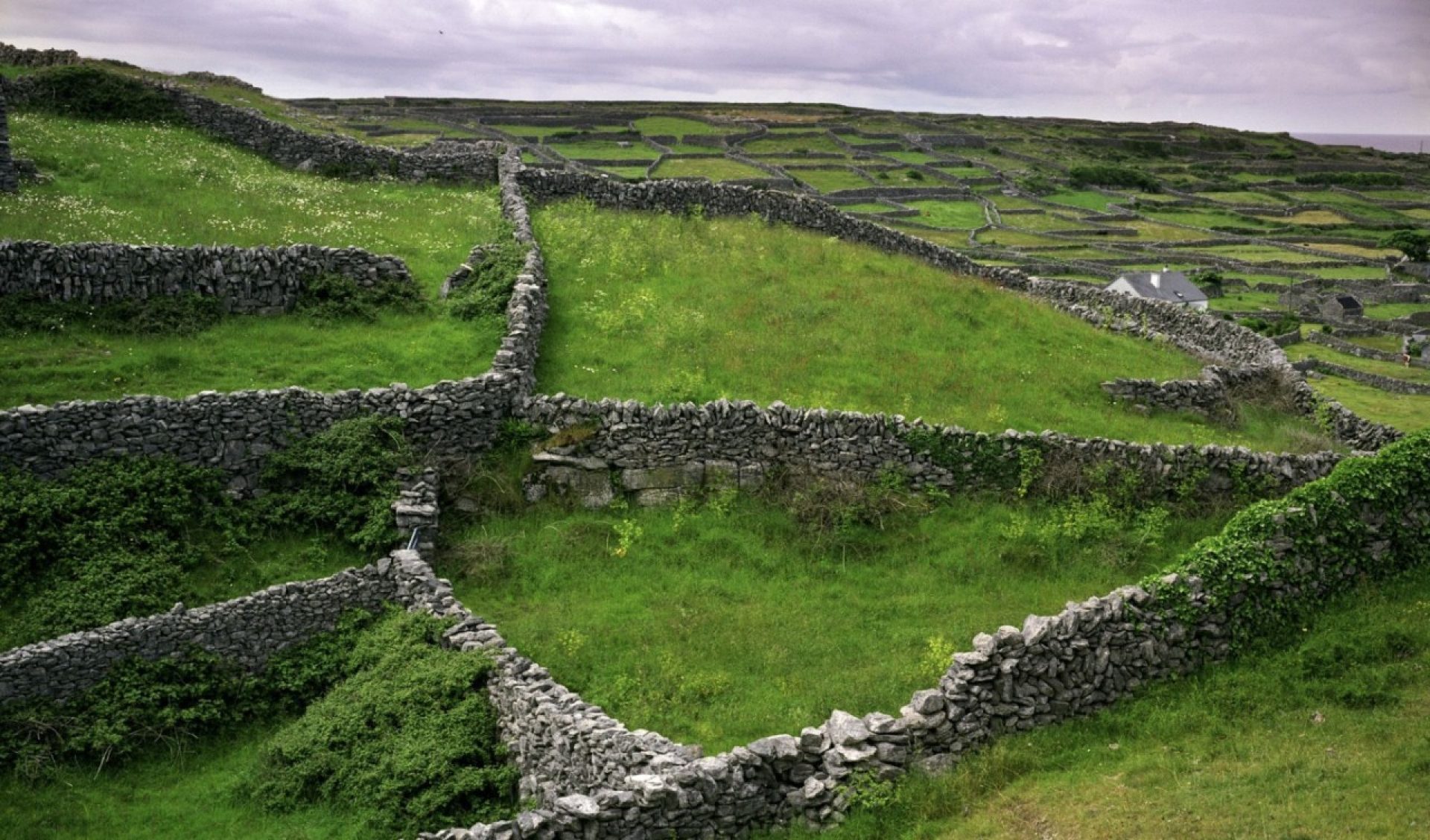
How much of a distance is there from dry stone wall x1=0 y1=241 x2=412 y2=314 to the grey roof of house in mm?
68328

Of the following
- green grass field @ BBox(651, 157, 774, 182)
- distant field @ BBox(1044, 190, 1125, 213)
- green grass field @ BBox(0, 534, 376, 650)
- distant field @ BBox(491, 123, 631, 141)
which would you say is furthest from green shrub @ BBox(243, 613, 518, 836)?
distant field @ BBox(1044, 190, 1125, 213)

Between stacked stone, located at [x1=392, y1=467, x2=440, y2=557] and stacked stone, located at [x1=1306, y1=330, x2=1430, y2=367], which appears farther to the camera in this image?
stacked stone, located at [x1=1306, y1=330, x2=1430, y2=367]

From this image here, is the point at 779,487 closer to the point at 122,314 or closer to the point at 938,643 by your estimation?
the point at 938,643

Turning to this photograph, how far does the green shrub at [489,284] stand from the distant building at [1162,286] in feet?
202

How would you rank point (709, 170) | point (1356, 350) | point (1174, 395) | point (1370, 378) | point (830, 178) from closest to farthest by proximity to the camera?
point (1174, 395) → point (1370, 378) → point (1356, 350) → point (709, 170) → point (830, 178)

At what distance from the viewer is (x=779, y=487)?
21734 millimetres

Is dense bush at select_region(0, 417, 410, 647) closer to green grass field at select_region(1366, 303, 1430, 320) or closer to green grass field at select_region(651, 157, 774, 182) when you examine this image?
green grass field at select_region(651, 157, 774, 182)

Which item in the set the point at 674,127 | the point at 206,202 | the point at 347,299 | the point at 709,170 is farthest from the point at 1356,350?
the point at 674,127

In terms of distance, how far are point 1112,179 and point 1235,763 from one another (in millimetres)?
162633

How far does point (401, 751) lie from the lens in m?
15.0

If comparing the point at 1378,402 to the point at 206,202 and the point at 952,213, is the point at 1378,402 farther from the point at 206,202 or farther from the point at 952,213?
the point at 952,213

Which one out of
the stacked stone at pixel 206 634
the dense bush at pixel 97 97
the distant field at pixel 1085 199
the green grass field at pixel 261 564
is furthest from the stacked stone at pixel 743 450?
the distant field at pixel 1085 199

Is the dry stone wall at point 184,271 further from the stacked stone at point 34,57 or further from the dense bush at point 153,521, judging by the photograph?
the stacked stone at point 34,57

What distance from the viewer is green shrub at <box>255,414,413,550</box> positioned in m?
19.6
